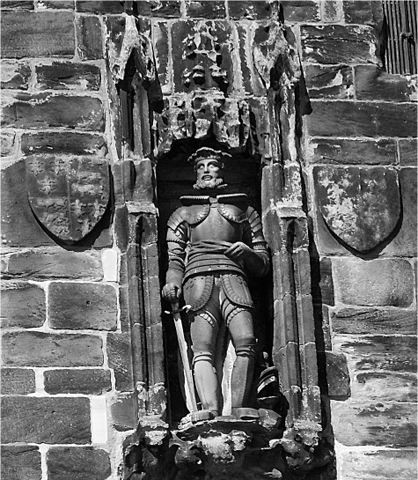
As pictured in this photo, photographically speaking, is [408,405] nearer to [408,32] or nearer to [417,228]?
[417,228]

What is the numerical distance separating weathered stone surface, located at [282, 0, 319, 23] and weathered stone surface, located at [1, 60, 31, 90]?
1802 mm

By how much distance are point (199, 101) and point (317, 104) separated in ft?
2.78

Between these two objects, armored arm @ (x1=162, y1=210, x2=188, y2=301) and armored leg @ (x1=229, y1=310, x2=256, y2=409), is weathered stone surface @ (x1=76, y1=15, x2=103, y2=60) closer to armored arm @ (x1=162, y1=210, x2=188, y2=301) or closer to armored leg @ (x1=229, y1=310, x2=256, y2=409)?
armored arm @ (x1=162, y1=210, x2=188, y2=301)

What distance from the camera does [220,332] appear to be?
1289cm

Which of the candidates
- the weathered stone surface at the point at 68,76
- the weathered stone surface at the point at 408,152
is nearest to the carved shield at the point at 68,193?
the weathered stone surface at the point at 68,76

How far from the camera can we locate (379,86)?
13.9 meters

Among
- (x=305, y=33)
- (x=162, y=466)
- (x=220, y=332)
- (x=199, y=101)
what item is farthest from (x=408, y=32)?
(x=162, y=466)

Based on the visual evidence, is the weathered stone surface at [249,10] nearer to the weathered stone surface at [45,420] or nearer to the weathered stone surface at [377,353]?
the weathered stone surface at [377,353]

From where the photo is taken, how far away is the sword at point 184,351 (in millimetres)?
12695

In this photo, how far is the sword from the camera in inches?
500

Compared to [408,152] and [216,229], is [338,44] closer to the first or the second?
[408,152]

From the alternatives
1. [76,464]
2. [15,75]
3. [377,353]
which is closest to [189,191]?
[15,75]

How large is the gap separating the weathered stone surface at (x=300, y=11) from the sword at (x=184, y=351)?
230cm

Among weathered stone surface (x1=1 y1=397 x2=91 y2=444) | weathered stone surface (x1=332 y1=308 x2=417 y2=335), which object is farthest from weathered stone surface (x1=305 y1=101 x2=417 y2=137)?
weathered stone surface (x1=1 y1=397 x2=91 y2=444)
